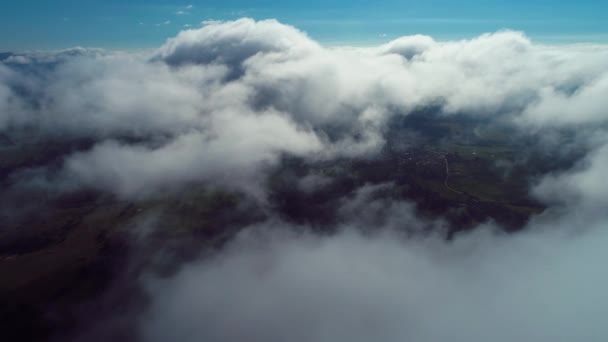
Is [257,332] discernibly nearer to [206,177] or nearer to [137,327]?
[137,327]

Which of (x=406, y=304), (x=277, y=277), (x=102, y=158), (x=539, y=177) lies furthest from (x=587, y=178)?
(x=102, y=158)

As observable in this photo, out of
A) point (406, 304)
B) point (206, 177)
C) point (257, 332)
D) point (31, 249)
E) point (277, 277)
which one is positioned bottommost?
point (257, 332)

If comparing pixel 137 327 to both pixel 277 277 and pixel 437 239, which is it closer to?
pixel 277 277

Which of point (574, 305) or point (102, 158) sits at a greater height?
point (102, 158)

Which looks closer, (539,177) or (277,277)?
(277,277)

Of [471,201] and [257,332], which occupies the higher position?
[471,201]

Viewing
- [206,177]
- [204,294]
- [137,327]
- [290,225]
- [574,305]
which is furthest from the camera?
[206,177]

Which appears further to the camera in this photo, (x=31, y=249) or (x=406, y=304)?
(x=31, y=249)

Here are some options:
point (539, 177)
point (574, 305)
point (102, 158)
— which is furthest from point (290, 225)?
point (102, 158)

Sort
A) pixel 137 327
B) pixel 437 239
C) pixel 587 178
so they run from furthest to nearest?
pixel 587 178
pixel 437 239
pixel 137 327
